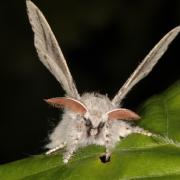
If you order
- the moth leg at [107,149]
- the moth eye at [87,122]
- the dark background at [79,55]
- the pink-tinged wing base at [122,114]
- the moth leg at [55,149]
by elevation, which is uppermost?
the pink-tinged wing base at [122,114]

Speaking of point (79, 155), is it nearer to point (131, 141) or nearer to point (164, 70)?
point (131, 141)

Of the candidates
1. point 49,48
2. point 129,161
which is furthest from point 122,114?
point 49,48

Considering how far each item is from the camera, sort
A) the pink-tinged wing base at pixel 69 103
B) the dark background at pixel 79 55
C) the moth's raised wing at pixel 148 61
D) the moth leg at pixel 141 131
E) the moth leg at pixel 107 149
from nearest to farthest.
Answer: the pink-tinged wing base at pixel 69 103 < the moth leg at pixel 107 149 < the moth's raised wing at pixel 148 61 < the moth leg at pixel 141 131 < the dark background at pixel 79 55

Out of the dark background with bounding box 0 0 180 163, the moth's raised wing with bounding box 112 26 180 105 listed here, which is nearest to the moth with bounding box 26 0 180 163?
the moth's raised wing with bounding box 112 26 180 105

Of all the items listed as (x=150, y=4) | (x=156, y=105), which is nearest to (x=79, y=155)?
(x=156, y=105)

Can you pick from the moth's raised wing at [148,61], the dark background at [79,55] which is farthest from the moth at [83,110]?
the dark background at [79,55]

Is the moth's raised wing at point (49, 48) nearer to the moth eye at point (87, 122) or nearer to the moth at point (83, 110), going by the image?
the moth at point (83, 110)

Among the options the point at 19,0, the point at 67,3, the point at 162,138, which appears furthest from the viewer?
the point at 19,0
